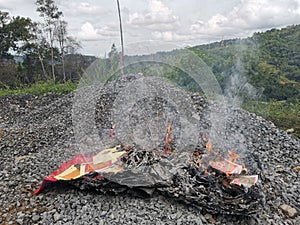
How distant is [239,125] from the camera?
496 centimetres

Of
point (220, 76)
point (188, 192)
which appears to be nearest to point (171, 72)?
point (188, 192)

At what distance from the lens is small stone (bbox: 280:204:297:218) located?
9.86 feet

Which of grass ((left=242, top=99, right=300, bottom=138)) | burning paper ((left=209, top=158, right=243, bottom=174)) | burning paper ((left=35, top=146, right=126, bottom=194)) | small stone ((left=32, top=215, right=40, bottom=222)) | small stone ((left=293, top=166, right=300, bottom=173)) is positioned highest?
burning paper ((left=35, top=146, right=126, bottom=194))

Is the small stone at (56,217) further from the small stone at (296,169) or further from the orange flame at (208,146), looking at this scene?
the small stone at (296,169)

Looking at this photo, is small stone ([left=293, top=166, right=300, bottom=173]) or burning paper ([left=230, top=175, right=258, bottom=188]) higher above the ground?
burning paper ([left=230, top=175, right=258, bottom=188])

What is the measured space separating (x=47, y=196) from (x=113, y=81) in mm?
3563

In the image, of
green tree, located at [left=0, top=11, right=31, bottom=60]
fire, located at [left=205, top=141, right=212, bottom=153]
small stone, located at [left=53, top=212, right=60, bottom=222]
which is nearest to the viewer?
small stone, located at [left=53, top=212, right=60, bottom=222]

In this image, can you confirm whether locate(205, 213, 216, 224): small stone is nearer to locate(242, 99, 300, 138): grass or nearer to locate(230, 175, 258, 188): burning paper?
locate(230, 175, 258, 188): burning paper

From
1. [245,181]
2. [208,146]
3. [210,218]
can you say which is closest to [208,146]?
[208,146]

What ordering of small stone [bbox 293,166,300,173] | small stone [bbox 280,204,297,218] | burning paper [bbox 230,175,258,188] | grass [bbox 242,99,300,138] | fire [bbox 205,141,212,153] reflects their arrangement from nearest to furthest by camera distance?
burning paper [bbox 230,175,258,188]
small stone [bbox 280,204,297,218]
fire [bbox 205,141,212,153]
small stone [bbox 293,166,300,173]
grass [bbox 242,99,300,138]

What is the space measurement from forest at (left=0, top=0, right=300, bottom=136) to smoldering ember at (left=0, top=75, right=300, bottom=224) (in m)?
0.88

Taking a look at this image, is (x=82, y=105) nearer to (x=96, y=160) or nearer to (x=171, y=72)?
(x=171, y=72)

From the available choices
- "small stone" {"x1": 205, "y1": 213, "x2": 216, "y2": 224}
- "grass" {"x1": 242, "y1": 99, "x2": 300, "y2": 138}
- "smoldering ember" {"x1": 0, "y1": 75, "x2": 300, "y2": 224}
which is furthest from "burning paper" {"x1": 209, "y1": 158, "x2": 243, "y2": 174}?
"grass" {"x1": 242, "y1": 99, "x2": 300, "y2": 138}

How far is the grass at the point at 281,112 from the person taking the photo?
5.97m
